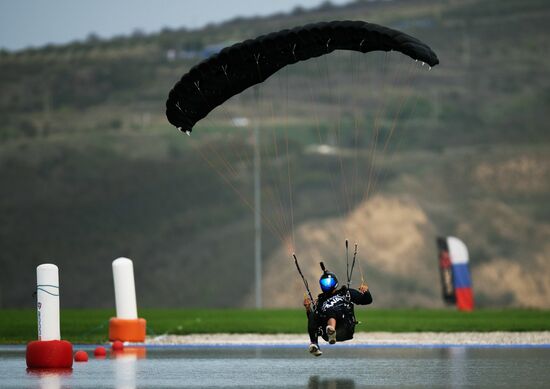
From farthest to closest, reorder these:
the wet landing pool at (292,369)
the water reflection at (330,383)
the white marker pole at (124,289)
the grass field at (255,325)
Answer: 1. the grass field at (255,325)
2. the white marker pole at (124,289)
3. the wet landing pool at (292,369)
4. the water reflection at (330,383)

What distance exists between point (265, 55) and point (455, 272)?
20.3 metres

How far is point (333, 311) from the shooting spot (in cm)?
1864

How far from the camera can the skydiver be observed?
1862cm

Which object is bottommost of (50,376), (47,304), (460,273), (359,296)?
(50,376)

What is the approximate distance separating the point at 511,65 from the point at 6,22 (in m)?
43.4

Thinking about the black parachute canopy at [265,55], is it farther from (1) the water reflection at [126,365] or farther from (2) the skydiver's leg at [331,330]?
(2) the skydiver's leg at [331,330]

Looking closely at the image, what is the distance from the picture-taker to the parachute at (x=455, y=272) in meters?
39.1

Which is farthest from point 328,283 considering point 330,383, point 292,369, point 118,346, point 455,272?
point 455,272

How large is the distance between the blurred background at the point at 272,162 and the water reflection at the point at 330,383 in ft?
191

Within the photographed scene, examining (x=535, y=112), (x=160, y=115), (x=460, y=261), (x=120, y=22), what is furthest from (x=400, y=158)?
(x=460, y=261)

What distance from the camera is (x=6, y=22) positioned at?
79438 mm

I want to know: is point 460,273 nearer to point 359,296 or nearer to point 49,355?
point 359,296

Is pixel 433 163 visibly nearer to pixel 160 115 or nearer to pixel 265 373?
pixel 160 115

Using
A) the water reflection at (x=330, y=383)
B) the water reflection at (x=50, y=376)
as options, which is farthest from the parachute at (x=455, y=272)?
the water reflection at (x=330, y=383)
